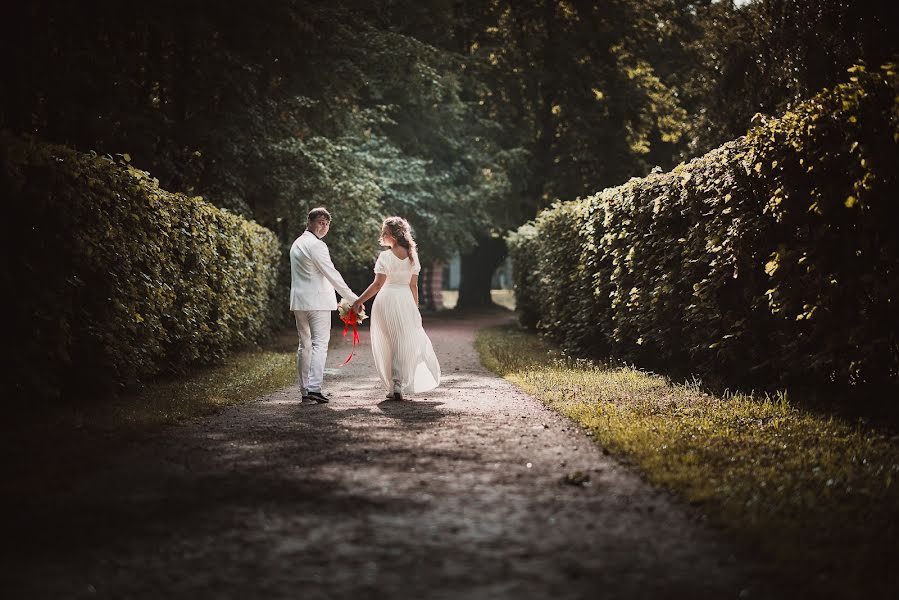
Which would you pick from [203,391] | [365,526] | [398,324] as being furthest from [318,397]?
[365,526]

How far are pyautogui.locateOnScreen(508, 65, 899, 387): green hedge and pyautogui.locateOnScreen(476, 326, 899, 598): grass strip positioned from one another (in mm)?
635

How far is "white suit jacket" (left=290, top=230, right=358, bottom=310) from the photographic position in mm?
9953

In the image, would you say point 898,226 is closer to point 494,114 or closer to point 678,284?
point 678,284

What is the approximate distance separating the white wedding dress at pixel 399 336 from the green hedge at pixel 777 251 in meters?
3.05

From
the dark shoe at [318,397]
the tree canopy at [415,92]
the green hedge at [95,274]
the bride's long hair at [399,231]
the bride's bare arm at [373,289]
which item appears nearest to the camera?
the green hedge at [95,274]

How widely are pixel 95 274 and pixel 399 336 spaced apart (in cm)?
332

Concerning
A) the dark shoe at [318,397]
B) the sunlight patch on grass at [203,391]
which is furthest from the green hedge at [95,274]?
the dark shoe at [318,397]

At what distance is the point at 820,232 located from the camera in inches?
303

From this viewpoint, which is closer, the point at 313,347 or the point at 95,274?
the point at 95,274

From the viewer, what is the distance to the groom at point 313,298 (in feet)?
32.7

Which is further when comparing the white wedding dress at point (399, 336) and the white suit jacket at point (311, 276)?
the white wedding dress at point (399, 336)

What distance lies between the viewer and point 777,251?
831cm

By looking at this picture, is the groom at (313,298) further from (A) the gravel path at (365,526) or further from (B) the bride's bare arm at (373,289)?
(A) the gravel path at (365,526)

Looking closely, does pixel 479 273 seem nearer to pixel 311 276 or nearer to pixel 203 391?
pixel 203 391
